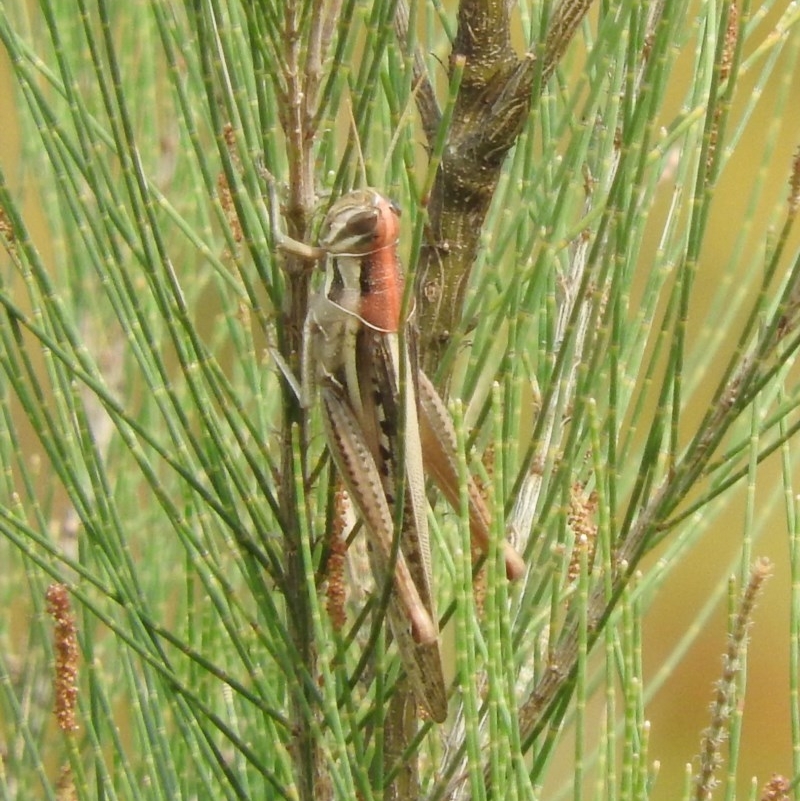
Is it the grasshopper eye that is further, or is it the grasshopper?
the grasshopper eye

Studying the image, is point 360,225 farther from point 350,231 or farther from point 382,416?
point 382,416

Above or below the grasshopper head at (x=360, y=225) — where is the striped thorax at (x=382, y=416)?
below

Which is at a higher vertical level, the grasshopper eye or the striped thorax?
the grasshopper eye

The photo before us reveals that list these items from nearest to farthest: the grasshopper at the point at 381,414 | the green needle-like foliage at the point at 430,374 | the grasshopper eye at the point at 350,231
Result: the green needle-like foliage at the point at 430,374, the grasshopper at the point at 381,414, the grasshopper eye at the point at 350,231

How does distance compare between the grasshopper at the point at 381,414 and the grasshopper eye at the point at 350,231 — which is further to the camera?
the grasshopper eye at the point at 350,231

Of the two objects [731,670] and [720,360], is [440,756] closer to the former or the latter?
[731,670]

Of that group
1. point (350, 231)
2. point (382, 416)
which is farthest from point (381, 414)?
point (350, 231)

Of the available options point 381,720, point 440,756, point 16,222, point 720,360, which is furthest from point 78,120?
point 720,360
